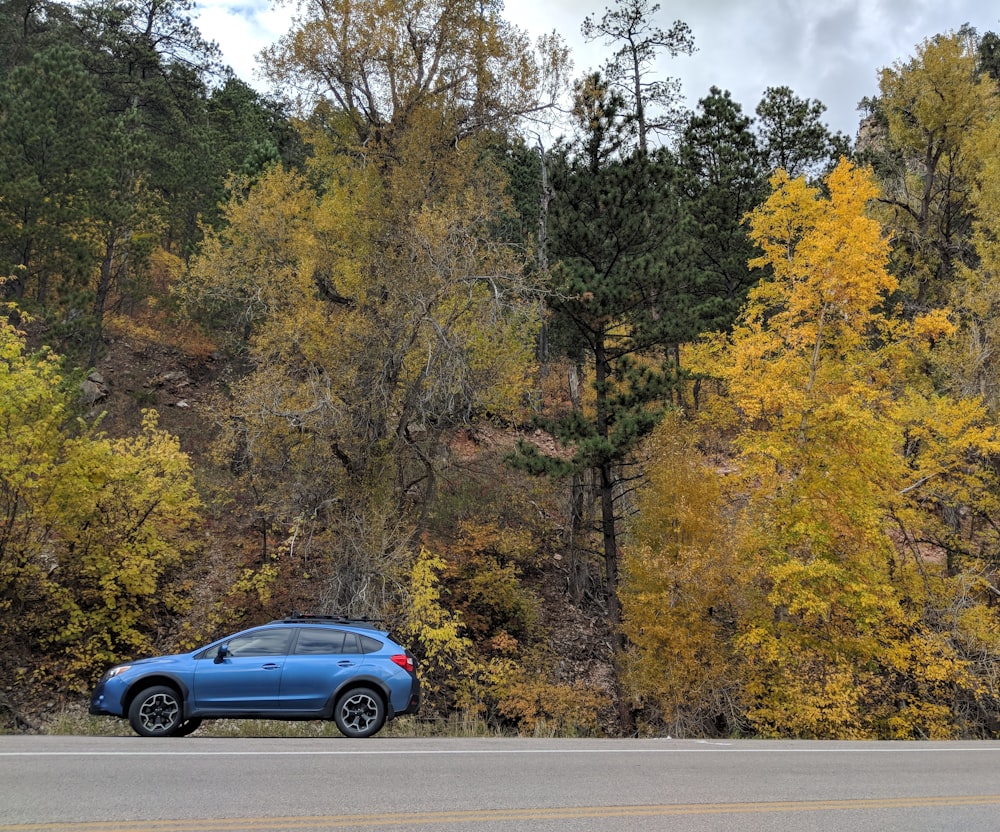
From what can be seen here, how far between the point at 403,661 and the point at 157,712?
3489 mm

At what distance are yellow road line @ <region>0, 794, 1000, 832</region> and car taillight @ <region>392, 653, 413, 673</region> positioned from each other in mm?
5007

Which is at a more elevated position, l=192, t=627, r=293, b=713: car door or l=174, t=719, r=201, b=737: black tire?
l=192, t=627, r=293, b=713: car door

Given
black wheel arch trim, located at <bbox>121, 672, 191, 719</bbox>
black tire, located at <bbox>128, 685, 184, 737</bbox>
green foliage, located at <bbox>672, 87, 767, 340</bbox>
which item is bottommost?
black tire, located at <bbox>128, 685, 184, 737</bbox>

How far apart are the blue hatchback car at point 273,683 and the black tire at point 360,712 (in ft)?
0.05

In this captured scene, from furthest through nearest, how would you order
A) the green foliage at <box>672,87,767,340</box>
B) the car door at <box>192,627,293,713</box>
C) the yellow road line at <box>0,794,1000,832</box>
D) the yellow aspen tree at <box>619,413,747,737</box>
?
the green foliage at <box>672,87,767,340</box> → the yellow aspen tree at <box>619,413,747,737</box> → the car door at <box>192,627,293,713</box> → the yellow road line at <box>0,794,1000,832</box>

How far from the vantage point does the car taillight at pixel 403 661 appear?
1086 cm

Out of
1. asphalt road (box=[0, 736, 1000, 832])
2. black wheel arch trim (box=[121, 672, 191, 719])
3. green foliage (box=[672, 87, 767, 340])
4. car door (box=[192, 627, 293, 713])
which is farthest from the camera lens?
green foliage (box=[672, 87, 767, 340])

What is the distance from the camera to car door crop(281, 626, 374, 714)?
10.6 metres

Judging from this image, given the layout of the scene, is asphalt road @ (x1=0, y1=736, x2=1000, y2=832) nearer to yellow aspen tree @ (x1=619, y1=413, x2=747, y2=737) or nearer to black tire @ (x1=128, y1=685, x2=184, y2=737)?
black tire @ (x1=128, y1=685, x2=184, y2=737)

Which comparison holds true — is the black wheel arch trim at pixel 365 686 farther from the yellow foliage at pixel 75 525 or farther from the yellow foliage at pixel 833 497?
the yellow foliage at pixel 75 525

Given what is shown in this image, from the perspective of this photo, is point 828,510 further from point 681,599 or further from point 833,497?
point 681,599

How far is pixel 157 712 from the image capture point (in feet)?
34.0

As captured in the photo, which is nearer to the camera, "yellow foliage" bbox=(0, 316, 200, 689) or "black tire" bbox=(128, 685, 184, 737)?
"black tire" bbox=(128, 685, 184, 737)

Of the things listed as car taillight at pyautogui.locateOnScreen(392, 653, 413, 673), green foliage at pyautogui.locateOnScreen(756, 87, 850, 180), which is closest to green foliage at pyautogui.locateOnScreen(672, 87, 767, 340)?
green foliage at pyautogui.locateOnScreen(756, 87, 850, 180)
